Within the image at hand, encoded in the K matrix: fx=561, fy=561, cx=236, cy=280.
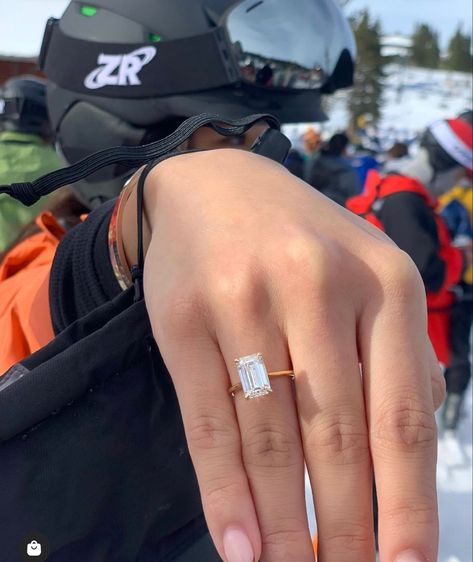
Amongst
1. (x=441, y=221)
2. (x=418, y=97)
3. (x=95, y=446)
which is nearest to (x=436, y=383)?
(x=95, y=446)

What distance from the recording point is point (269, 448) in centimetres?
50

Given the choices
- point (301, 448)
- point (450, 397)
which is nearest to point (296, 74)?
point (301, 448)

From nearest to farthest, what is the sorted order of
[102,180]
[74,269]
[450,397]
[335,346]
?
[335,346] → [74,269] → [102,180] → [450,397]

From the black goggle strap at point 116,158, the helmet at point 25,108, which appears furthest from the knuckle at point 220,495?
the helmet at point 25,108

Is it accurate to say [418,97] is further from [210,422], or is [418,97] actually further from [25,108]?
[210,422]

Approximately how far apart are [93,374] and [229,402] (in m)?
0.17

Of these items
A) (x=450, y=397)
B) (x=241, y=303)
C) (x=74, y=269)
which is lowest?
(x=450, y=397)

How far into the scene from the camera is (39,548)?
1.89 feet

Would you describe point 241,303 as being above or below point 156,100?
above

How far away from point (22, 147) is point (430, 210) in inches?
80.3

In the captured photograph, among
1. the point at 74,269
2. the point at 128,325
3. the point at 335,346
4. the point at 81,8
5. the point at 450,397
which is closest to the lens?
the point at 335,346

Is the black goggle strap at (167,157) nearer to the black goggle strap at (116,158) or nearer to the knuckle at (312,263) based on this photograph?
the black goggle strap at (116,158)

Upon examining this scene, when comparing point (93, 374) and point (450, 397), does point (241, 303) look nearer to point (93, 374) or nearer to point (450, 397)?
point (93, 374)

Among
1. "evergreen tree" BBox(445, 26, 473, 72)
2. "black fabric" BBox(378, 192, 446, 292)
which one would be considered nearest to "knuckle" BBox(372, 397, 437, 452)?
"black fabric" BBox(378, 192, 446, 292)
